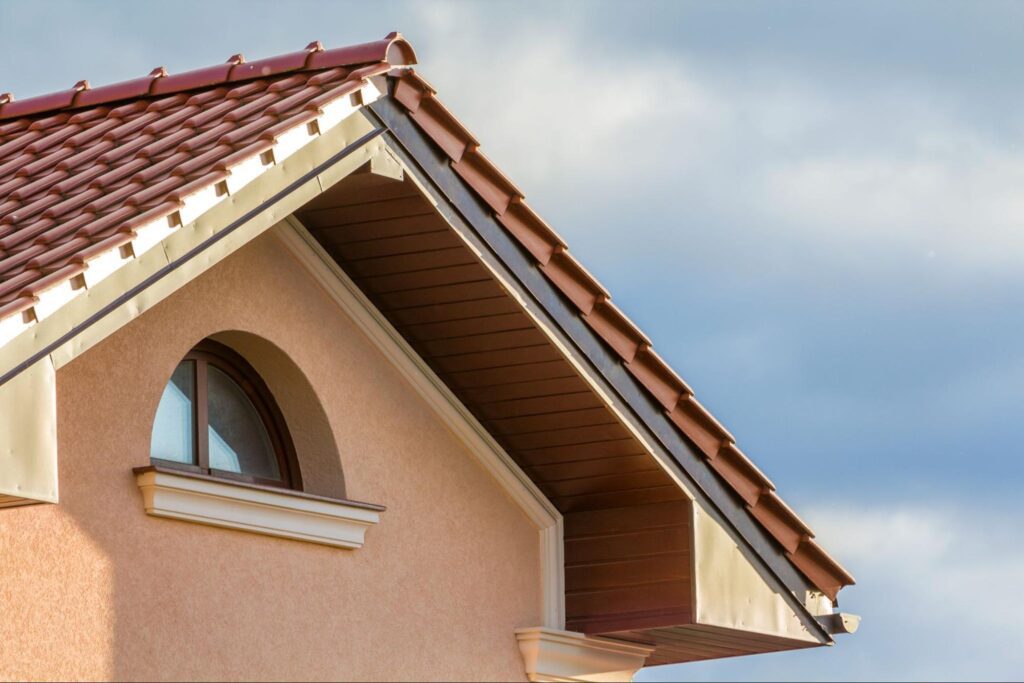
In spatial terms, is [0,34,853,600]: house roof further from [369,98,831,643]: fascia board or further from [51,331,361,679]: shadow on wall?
[51,331,361,679]: shadow on wall

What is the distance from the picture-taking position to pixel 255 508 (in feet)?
26.7

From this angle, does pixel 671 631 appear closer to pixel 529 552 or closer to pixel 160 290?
pixel 529 552

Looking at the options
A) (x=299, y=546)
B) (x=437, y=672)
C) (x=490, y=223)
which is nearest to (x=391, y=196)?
(x=490, y=223)

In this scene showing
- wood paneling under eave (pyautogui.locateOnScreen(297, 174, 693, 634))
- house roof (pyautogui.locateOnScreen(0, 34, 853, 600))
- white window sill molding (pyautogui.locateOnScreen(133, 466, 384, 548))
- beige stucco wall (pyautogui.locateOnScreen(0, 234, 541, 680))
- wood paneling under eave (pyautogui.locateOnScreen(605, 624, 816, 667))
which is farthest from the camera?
wood paneling under eave (pyautogui.locateOnScreen(605, 624, 816, 667))

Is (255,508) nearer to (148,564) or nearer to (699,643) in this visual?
(148,564)

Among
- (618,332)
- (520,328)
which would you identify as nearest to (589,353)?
(618,332)

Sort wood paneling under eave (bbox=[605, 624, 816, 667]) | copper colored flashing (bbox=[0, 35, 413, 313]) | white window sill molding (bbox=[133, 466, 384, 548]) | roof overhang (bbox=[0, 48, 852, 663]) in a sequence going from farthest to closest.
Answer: wood paneling under eave (bbox=[605, 624, 816, 667]) < white window sill molding (bbox=[133, 466, 384, 548]) < copper colored flashing (bbox=[0, 35, 413, 313]) < roof overhang (bbox=[0, 48, 852, 663])

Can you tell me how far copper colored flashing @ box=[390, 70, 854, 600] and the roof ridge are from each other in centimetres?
13

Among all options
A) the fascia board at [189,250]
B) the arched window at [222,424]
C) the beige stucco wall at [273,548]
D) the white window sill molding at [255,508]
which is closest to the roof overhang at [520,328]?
the fascia board at [189,250]

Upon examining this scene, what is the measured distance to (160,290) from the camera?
666 cm

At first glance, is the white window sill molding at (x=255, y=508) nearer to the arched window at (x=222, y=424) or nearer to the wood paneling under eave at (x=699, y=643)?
the arched window at (x=222, y=424)

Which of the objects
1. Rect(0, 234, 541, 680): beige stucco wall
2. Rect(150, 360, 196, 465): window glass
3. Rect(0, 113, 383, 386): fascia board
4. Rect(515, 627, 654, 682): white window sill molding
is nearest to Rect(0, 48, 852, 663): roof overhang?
Rect(0, 113, 383, 386): fascia board

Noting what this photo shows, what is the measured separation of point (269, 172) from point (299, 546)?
2026mm

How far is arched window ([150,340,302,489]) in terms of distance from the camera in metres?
8.20
